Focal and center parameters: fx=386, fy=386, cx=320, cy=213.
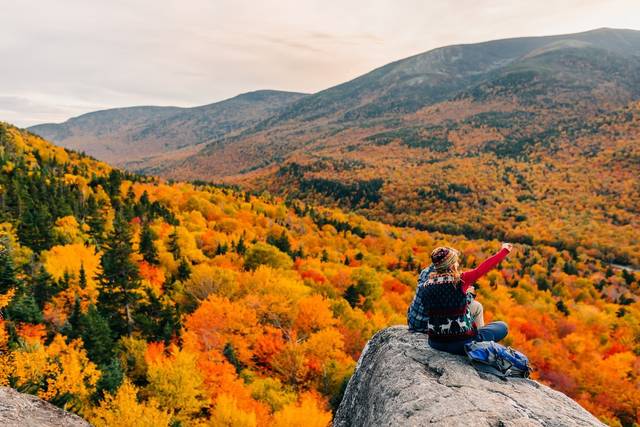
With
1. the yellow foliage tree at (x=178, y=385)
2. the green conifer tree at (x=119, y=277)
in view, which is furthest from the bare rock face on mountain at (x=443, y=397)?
the green conifer tree at (x=119, y=277)

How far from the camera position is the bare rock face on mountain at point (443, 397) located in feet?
25.1

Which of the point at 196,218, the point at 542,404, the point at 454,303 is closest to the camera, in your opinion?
the point at 542,404

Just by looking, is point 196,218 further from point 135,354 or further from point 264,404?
point 264,404

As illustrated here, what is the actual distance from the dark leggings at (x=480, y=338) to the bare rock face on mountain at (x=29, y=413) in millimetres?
14824

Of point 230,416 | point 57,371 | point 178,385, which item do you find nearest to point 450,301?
point 230,416

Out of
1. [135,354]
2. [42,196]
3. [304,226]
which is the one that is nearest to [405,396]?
[135,354]

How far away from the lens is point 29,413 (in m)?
14.7

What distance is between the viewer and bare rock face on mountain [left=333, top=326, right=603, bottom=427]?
301 inches

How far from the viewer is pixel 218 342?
1882 inches

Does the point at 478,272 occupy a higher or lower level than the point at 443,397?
higher

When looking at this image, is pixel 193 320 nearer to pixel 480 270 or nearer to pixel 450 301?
pixel 450 301

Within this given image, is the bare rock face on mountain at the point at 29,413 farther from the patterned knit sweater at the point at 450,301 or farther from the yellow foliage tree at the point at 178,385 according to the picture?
the yellow foliage tree at the point at 178,385

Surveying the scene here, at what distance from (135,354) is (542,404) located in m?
43.7

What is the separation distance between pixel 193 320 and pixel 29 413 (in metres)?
36.6
